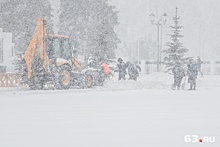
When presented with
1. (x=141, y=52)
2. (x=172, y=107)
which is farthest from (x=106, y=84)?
(x=141, y=52)

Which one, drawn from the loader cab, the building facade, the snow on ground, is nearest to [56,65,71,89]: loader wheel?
the loader cab

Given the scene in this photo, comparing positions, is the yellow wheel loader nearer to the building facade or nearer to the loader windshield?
the loader windshield

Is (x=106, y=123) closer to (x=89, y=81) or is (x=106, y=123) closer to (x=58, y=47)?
(x=58, y=47)

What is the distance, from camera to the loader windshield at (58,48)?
22547 mm

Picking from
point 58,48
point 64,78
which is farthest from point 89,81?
point 58,48

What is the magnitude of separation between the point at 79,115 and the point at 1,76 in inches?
553

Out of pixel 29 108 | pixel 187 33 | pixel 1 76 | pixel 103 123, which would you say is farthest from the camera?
pixel 187 33

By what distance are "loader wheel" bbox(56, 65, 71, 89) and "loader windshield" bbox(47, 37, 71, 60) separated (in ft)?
2.10

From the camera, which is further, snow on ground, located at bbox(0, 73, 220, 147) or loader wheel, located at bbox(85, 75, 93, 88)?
loader wheel, located at bbox(85, 75, 93, 88)

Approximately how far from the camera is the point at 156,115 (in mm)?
12164

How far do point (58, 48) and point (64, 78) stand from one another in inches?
59.9

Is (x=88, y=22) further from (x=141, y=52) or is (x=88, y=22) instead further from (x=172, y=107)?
(x=172, y=107)

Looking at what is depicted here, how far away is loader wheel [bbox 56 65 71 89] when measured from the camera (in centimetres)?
2250

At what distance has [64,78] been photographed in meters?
22.7
